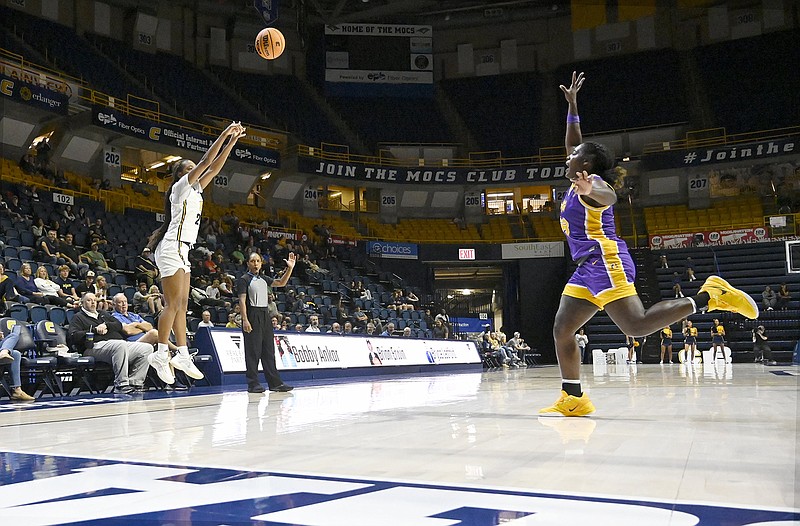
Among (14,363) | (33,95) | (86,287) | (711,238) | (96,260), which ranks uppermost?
(33,95)

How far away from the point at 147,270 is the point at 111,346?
22.0 ft

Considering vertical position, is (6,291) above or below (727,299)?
above

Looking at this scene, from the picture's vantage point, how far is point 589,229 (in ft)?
16.9

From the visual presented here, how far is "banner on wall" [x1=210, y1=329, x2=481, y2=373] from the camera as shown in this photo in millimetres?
11953

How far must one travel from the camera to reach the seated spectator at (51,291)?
37.3 feet

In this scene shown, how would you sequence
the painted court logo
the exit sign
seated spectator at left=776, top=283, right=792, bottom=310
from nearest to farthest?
the painted court logo < seated spectator at left=776, top=283, right=792, bottom=310 < the exit sign

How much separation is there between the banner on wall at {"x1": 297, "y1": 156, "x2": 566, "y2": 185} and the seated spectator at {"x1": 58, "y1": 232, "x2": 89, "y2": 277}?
46.8 ft

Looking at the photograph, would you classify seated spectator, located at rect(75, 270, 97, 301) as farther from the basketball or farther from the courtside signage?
the courtside signage

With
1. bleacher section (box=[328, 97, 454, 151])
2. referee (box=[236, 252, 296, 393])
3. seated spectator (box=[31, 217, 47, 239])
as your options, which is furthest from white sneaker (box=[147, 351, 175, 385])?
bleacher section (box=[328, 97, 454, 151])

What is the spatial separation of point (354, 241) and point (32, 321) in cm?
1941

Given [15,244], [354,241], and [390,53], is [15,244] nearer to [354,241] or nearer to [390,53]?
[354,241]

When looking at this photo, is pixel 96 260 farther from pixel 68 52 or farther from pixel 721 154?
pixel 721 154

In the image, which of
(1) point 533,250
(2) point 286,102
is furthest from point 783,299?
(2) point 286,102

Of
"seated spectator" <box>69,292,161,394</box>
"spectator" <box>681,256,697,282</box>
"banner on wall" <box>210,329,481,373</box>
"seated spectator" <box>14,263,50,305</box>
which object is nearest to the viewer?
"seated spectator" <box>69,292,161,394</box>
